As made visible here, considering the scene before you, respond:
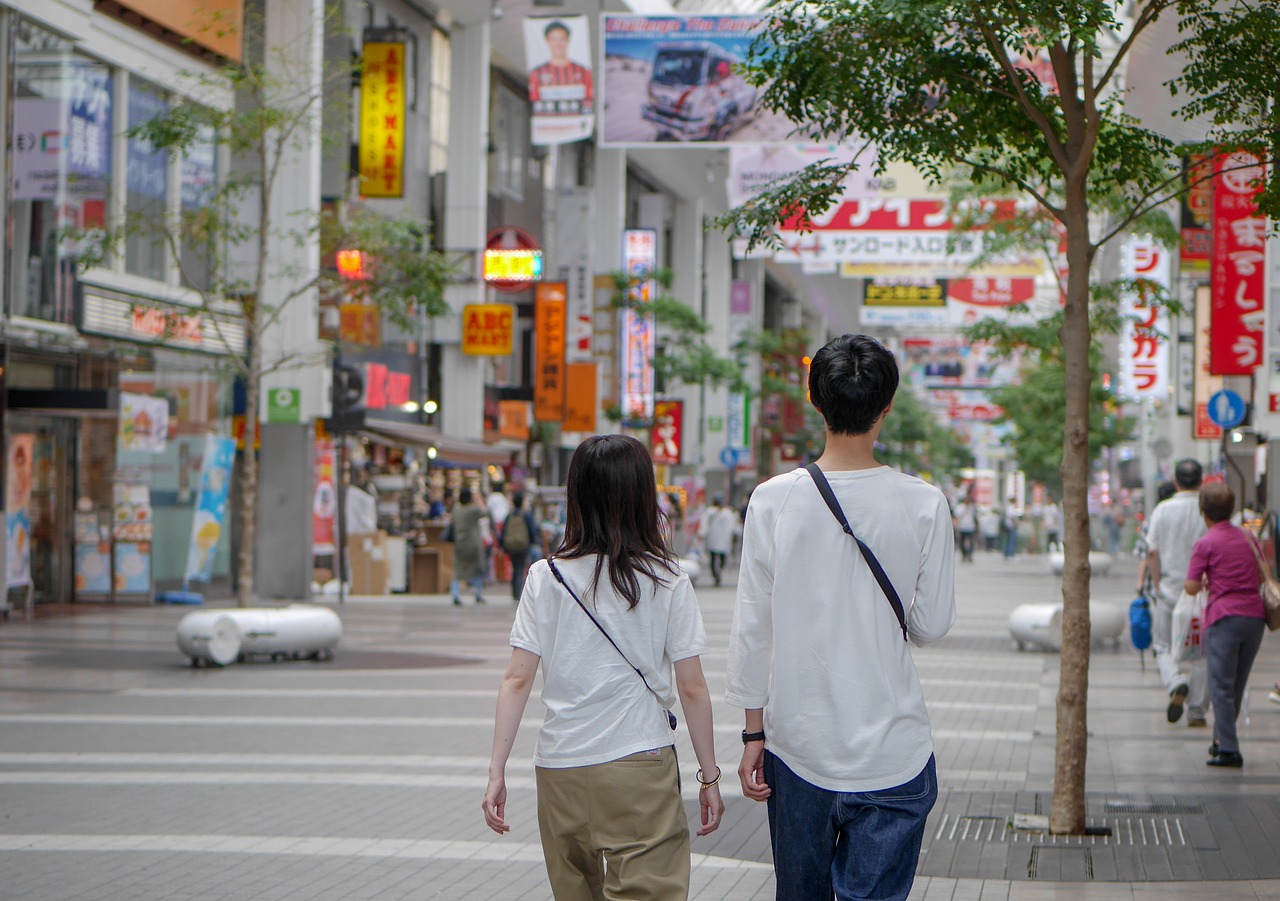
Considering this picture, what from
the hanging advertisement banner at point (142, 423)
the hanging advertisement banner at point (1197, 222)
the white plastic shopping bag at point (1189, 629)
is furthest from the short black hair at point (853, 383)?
the hanging advertisement banner at point (142, 423)

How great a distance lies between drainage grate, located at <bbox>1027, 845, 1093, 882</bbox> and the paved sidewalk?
0.02 meters

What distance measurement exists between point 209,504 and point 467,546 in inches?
149

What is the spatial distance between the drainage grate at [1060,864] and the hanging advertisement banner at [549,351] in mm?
28726

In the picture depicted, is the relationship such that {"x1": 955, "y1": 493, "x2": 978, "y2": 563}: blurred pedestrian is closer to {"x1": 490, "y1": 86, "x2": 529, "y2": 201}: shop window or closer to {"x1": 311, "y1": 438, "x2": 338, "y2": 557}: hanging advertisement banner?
{"x1": 490, "y1": 86, "x2": 529, "y2": 201}: shop window

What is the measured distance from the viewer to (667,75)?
66.4 feet

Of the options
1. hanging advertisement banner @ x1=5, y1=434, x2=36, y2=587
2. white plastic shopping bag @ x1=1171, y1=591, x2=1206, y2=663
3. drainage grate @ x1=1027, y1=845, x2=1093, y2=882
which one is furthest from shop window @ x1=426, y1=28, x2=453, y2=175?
drainage grate @ x1=1027, y1=845, x2=1093, y2=882

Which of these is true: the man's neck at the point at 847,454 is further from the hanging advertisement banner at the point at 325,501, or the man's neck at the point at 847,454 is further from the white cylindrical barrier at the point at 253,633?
the hanging advertisement banner at the point at 325,501

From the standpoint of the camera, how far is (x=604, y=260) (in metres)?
41.8

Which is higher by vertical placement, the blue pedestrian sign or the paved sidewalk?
the blue pedestrian sign

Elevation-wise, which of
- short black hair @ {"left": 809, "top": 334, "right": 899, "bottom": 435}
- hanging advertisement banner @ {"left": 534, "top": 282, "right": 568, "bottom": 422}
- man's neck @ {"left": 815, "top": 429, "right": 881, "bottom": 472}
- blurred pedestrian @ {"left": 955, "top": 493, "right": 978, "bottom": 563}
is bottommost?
blurred pedestrian @ {"left": 955, "top": 493, "right": 978, "bottom": 563}

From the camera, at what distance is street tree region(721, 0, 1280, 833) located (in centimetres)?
757

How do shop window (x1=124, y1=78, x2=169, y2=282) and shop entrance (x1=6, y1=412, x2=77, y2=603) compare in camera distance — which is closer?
shop entrance (x1=6, y1=412, x2=77, y2=603)

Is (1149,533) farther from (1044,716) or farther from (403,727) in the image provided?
(403,727)

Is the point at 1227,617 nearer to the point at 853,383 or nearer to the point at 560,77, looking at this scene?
the point at 853,383
